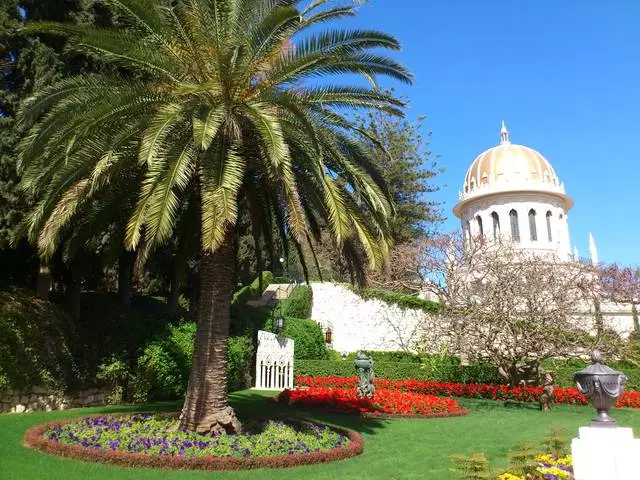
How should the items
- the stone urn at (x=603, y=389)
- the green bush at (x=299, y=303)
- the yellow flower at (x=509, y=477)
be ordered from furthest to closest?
the green bush at (x=299, y=303)
the stone urn at (x=603, y=389)
the yellow flower at (x=509, y=477)

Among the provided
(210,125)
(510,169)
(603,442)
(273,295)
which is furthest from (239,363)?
(510,169)

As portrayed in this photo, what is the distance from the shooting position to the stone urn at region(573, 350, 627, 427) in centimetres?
606

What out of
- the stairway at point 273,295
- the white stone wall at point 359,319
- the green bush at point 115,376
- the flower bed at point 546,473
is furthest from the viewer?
the stairway at point 273,295

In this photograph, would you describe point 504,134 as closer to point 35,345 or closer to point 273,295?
point 273,295

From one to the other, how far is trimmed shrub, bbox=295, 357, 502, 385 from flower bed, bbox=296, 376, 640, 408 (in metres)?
1.84

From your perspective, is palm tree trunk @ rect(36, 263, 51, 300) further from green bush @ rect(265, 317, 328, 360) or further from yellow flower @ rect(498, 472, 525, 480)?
yellow flower @ rect(498, 472, 525, 480)

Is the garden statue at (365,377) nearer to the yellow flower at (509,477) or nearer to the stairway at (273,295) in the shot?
the yellow flower at (509,477)

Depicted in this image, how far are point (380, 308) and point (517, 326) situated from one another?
1092 cm

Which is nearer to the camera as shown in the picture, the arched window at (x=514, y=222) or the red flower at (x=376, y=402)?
the red flower at (x=376, y=402)

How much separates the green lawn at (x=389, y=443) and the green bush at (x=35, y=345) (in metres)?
0.87

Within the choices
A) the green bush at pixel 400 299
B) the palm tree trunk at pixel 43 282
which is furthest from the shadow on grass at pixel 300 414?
the green bush at pixel 400 299

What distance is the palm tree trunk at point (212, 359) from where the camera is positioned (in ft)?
28.2

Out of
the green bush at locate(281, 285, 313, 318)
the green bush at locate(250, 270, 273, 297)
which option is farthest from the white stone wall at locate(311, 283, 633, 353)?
the green bush at locate(250, 270, 273, 297)

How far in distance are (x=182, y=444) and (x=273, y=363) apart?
11983 millimetres
